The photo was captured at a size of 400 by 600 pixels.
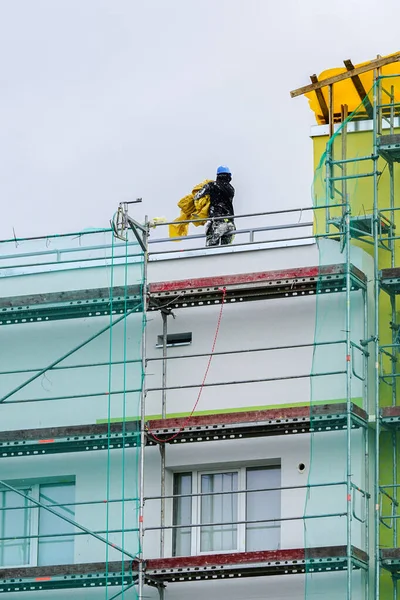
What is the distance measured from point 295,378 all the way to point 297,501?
155 centimetres

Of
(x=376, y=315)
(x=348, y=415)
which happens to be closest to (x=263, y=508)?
(x=348, y=415)

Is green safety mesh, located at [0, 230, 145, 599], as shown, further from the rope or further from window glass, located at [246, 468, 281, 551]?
window glass, located at [246, 468, 281, 551]

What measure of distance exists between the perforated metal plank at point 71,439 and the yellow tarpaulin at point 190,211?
12.2ft

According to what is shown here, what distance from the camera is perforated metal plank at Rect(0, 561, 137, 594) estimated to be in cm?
2716

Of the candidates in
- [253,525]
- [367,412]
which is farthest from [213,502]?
[367,412]

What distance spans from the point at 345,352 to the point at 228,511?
8.35ft

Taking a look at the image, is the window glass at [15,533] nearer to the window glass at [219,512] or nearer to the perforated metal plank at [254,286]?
the window glass at [219,512]

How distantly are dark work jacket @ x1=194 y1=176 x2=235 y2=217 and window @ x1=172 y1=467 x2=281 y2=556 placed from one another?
154 inches

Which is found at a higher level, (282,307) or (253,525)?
(282,307)

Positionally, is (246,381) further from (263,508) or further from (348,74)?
(348,74)

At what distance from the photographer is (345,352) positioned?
27.2 m

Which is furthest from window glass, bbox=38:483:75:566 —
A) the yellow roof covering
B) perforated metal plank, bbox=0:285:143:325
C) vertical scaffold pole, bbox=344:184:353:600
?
the yellow roof covering

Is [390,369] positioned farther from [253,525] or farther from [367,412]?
[253,525]

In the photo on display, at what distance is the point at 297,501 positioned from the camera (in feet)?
89.6
